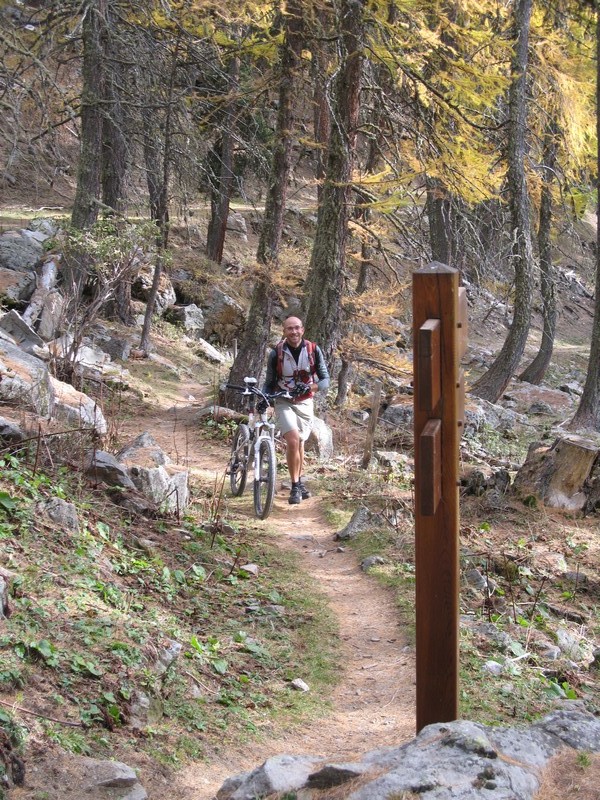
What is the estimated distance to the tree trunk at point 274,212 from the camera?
12625 mm

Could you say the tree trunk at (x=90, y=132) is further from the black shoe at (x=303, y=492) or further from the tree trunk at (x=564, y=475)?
the tree trunk at (x=564, y=475)

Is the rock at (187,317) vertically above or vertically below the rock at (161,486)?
above

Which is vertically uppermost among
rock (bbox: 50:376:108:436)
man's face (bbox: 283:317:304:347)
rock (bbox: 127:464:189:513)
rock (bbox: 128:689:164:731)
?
man's face (bbox: 283:317:304:347)

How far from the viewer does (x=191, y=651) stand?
4.82m

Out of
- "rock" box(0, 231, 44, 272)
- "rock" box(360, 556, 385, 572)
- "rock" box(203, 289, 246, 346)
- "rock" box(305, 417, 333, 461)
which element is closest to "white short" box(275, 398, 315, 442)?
"rock" box(360, 556, 385, 572)

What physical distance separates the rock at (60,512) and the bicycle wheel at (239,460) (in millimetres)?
3257

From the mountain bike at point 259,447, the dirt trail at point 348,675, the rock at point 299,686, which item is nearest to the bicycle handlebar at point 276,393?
the mountain bike at point 259,447

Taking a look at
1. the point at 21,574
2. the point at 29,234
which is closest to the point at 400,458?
the point at 21,574

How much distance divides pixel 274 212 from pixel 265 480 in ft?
20.9

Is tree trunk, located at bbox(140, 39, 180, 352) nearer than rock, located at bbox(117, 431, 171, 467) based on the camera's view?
No

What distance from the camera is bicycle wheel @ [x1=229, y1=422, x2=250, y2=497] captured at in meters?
8.80

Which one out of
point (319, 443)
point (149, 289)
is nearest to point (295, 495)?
point (319, 443)

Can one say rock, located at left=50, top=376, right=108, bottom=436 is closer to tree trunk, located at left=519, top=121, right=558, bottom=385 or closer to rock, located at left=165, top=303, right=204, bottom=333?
rock, located at left=165, top=303, right=204, bottom=333

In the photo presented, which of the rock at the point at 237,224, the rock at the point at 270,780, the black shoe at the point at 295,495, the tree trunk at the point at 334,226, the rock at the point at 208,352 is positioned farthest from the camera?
the rock at the point at 237,224
